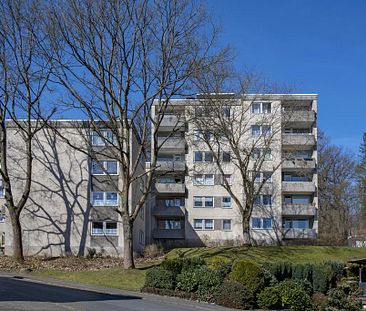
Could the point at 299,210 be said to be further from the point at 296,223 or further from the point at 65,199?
the point at 65,199

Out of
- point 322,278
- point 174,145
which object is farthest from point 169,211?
point 322,278

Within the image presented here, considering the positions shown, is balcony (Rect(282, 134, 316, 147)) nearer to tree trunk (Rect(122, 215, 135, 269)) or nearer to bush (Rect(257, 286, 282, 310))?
tree trunk (Rect(122, 215, 135, 269))

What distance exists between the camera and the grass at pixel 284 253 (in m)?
41.4

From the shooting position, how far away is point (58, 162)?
4362cm

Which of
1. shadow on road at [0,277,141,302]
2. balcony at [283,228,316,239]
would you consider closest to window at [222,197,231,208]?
balcony at [283,228,316,239]

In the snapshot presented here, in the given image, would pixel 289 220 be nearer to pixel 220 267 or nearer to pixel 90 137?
pixel 90 137

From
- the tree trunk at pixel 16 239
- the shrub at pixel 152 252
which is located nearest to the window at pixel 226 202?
the shrub at pixel 152 252

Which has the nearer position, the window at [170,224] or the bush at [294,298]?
the bush at [294,298]

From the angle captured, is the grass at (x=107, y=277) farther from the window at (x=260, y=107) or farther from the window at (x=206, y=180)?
the window at (x=260, y=107)

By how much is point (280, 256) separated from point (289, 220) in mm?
22446

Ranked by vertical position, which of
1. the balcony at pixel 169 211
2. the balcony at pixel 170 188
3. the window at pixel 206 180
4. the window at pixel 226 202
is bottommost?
the balcony at pixel 169 211

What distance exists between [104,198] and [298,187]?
27428 millimetres

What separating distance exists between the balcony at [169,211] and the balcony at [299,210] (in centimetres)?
1076

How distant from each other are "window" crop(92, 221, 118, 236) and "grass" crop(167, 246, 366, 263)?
4252 millimetres
